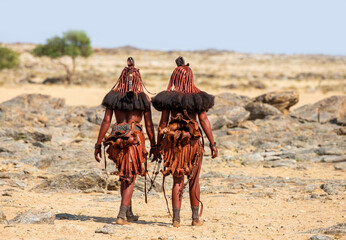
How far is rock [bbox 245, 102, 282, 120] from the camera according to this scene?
20.9 metres

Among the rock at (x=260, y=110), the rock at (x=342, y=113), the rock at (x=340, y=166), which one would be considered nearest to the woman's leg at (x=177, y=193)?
the rock at (x=340, y=166)

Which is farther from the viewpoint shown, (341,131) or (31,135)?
(341,131)

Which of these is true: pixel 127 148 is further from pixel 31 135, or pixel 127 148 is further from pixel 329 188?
pixel 31 135

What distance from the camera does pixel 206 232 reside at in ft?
23.6

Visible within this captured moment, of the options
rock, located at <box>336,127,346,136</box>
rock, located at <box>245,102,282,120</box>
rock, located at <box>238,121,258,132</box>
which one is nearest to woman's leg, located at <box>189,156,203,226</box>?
rock, located at <box>336,127,346,136</box>

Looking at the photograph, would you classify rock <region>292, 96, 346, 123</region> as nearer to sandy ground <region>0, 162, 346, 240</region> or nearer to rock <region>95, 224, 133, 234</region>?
sandy ground <region>0, 162, 346, 240</region>

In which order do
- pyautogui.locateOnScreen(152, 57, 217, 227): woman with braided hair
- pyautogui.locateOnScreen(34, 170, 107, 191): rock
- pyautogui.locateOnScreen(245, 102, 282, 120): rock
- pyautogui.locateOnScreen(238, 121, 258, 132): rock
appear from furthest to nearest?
pyautogui.locateOnScreen(245, 102, 282, 120): rock → pyautogui.locateOnScreen(238, 121, 258, 132): rock → pyautogui.locateOnScreen(34, 170, 107, 191): rock → pyautogui.locateOnScreen(152, 57, 217, 227): woman with braided hair

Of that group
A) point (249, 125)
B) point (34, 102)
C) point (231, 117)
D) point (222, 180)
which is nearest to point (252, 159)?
point (222, 180)

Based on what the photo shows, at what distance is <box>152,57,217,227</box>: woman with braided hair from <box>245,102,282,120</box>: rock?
44.8 ft

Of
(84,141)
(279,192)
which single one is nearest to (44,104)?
(84,141)

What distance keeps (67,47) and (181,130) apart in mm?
49616

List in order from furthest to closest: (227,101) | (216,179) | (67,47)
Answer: (67,47), (227,101), (216,179)

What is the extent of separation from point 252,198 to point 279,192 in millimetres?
783

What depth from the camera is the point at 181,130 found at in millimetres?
7418
